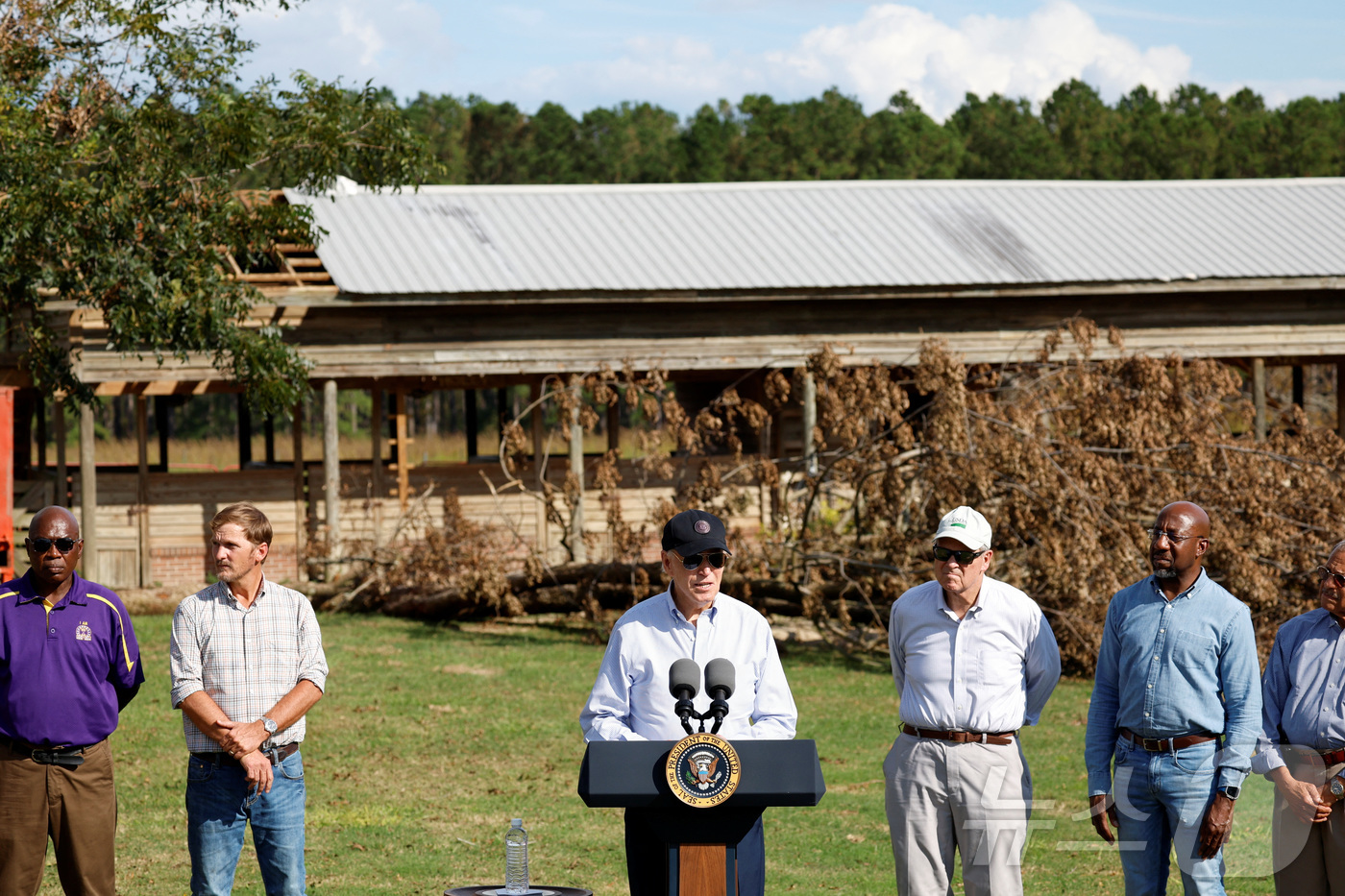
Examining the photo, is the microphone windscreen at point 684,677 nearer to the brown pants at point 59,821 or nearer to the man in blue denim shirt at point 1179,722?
the man in blue denim shirt at point 1179,722

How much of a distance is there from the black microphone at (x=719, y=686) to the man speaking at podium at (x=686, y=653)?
0.47 meters

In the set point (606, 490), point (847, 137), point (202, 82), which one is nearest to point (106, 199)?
point (202, 82)

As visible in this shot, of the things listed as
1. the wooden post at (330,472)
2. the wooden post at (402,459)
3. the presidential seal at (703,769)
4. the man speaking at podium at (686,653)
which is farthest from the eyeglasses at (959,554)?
the wooden post at (402,459)

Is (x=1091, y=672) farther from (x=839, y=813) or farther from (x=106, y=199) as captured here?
(x=106, y=199)

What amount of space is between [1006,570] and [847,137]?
49871mm

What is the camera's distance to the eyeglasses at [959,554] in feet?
17.4

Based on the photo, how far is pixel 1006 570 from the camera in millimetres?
13883

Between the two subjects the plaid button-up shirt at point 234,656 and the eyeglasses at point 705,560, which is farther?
the plaid button-up shirt at point 234,656

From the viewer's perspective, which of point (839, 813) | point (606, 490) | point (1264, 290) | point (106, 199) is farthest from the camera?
point (1264, 290)

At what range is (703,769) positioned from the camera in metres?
3.92

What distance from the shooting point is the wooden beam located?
68.6 feet

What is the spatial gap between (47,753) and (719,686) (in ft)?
9.80

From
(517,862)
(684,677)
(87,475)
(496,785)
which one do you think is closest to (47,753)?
(517,862)

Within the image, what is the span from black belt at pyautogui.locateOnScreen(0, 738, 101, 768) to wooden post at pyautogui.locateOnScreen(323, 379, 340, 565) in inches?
515
